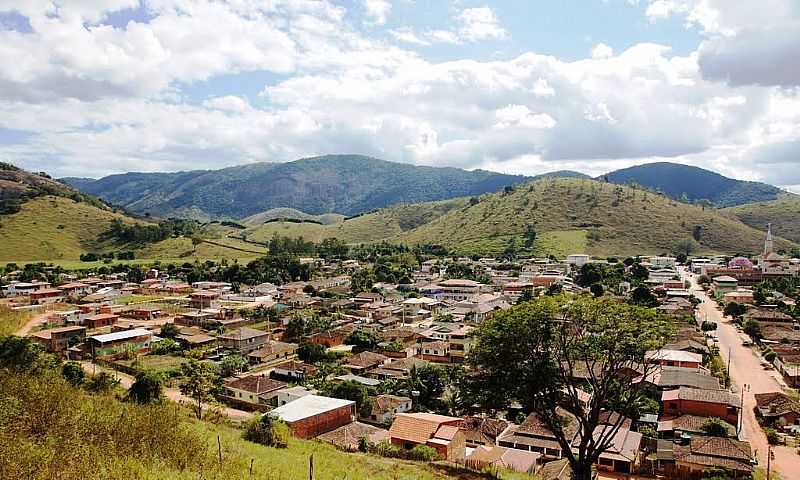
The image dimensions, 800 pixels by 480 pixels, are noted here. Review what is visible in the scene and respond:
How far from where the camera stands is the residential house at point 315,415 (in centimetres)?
1967

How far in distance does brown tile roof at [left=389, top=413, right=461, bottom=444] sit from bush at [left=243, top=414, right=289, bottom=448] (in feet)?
21.1

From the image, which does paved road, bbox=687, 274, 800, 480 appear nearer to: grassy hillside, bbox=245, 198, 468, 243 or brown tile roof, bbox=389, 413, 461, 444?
brown tile roof, bbox=389, 413, 461, 444

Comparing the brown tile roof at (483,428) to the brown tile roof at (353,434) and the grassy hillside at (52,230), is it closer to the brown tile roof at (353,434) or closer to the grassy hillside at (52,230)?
the brown tile roof at (353,434)

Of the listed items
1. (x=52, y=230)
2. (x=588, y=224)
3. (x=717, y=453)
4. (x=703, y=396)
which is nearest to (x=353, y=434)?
(x=717, y=453)

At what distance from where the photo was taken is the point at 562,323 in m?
11.7

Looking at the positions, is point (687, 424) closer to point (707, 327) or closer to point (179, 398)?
point (179, 398)

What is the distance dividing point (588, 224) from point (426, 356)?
3129 inches

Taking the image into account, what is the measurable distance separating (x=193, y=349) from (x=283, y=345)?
6.15 metres

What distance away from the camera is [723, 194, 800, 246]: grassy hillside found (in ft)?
398

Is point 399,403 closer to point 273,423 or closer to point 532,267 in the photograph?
point 273,423

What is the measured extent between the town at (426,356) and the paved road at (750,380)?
0.15m

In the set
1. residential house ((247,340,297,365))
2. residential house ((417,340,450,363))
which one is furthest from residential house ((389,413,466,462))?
residential house ((247,340,297,365))

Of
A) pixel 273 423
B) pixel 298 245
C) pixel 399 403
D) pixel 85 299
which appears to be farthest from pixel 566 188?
pixel 273 423

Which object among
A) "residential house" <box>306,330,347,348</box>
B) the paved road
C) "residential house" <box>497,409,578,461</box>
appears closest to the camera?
"residential house" <box>497,409,578,461</box>
